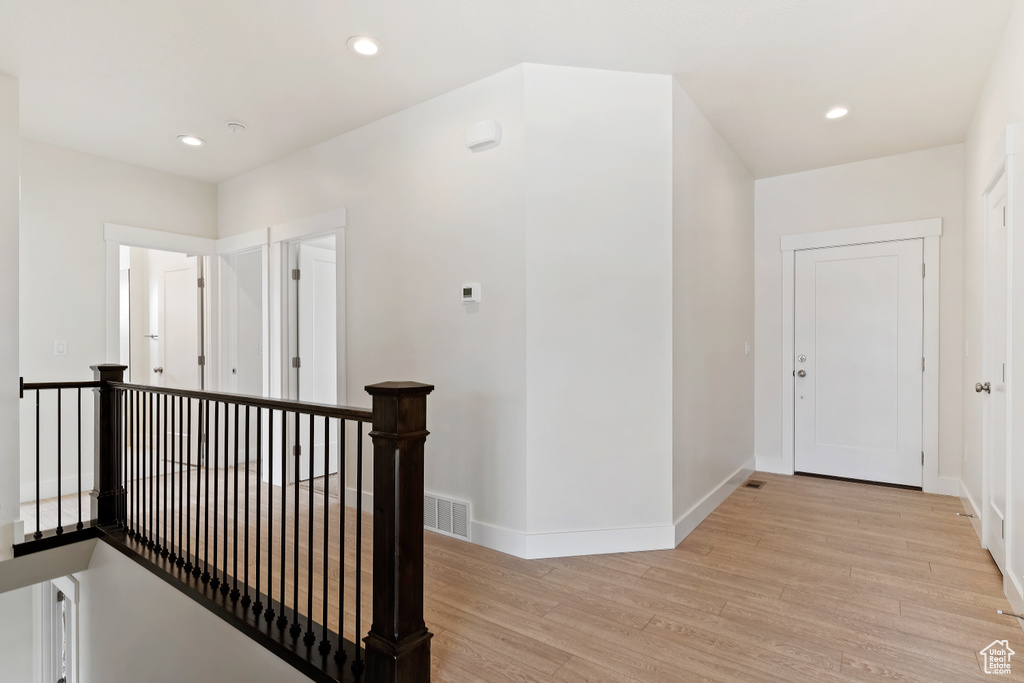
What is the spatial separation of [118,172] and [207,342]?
5.27 feet

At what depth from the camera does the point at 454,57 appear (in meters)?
2.84

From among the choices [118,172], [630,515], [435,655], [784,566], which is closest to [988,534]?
[784,566]

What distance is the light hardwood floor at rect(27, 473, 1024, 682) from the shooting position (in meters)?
1.90

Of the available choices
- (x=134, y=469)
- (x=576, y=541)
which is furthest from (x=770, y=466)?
(x=134, y=469)

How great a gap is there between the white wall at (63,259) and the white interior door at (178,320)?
34.2 inches

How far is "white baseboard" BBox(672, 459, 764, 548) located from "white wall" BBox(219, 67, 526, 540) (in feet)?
3.20

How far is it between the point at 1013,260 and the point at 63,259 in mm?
5891

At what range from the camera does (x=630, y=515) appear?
2990mm

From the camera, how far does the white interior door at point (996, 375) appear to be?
2.52 metres

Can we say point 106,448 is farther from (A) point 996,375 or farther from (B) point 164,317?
(A) point 996,375

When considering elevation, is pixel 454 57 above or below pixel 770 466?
above

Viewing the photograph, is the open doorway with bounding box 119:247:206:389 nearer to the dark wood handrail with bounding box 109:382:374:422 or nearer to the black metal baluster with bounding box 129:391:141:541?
the black metal baluster with bounding box 129:391:141:541

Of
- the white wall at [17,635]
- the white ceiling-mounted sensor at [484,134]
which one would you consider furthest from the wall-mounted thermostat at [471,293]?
the white wall at [17,635]
